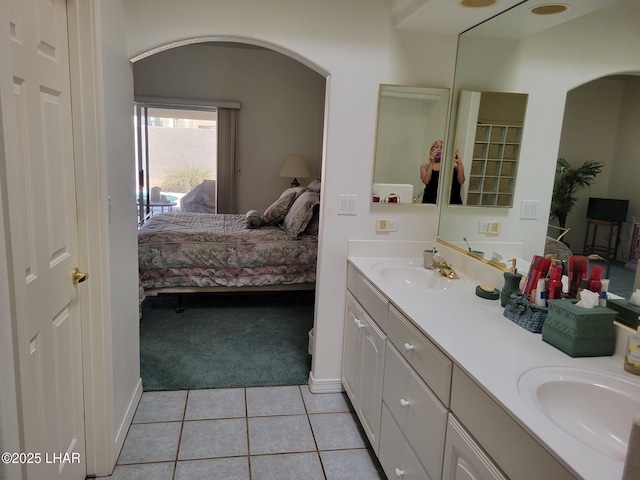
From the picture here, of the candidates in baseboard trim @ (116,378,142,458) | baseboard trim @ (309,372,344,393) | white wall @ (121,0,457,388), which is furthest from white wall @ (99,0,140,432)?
baseboard trim @ (309,372,344,393)

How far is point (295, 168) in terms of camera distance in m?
5.96

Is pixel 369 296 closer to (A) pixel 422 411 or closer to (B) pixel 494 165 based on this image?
(A) pixel 422 411

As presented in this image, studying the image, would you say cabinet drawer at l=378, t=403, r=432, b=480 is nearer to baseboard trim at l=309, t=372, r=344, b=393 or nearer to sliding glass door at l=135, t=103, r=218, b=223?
baseboard trim at l=309, t=372, r=344, b=393

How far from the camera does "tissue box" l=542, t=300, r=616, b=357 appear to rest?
1354 millimetres

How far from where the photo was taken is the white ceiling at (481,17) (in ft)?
5.96

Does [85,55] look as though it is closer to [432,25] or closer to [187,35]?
[187,35]

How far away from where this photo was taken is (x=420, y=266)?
252 cm

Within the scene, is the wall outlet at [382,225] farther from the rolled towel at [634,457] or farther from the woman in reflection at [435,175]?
the rolled towel at [634,457]

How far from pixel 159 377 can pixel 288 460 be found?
1.15 m

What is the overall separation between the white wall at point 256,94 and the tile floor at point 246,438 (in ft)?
12.9

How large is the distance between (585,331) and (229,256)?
9.99 ft

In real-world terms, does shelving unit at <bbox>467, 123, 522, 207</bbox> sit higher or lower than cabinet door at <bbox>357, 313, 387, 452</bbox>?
higher

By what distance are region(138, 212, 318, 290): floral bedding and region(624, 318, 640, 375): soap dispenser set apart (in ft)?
9.41

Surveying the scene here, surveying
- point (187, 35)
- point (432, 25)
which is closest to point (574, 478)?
point (432, 25)
